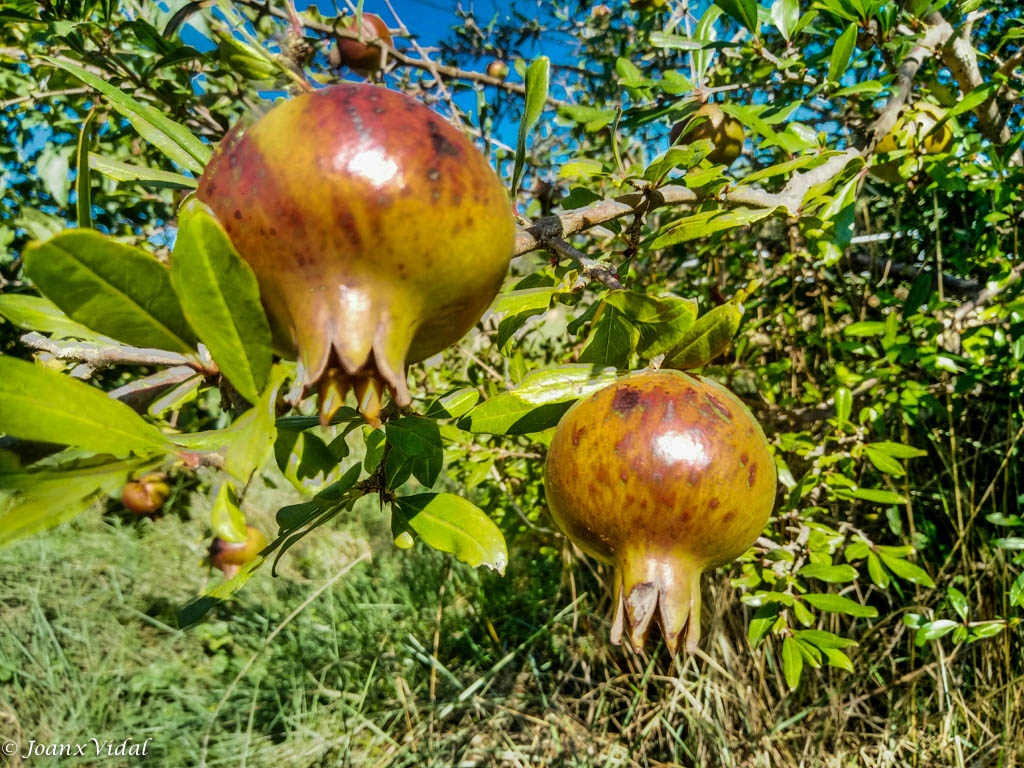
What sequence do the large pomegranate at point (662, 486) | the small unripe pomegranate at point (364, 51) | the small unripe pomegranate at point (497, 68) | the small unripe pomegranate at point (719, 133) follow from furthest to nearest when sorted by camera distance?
the small unripe pomegranate at point (497, 68) → the small unripe pomegranate at point (364, 51) → the small unripe pomegranate at point (719, 133) → the large pomegranate at point (662, 486)

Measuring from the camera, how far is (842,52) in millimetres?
1190

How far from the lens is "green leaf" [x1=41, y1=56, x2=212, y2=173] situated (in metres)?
0.61

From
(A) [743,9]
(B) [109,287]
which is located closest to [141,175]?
(B) [109,287]

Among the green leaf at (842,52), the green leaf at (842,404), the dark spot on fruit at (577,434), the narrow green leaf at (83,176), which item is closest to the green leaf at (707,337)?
the dark spot on fruit at (577,434)

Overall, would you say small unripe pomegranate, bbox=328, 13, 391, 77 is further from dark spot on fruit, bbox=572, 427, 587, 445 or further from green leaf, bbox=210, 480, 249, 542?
green leaf, bbox=210, 480, 249, 542

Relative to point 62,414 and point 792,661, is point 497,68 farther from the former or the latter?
point 62,414

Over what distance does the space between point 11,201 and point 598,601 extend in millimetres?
2544

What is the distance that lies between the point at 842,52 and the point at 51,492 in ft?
4.19

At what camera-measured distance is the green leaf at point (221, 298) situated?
417mm

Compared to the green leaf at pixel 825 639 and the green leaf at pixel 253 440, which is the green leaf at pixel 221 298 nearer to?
the green leaf at pixel 253 440

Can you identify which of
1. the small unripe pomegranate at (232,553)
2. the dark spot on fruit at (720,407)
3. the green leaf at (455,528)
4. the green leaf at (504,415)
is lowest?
the small unripe pomegranate at (232,553)

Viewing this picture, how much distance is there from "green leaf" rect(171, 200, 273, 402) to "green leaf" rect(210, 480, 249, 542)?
0.08 meters

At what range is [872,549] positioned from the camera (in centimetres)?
150

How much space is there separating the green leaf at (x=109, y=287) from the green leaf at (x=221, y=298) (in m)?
0.03
